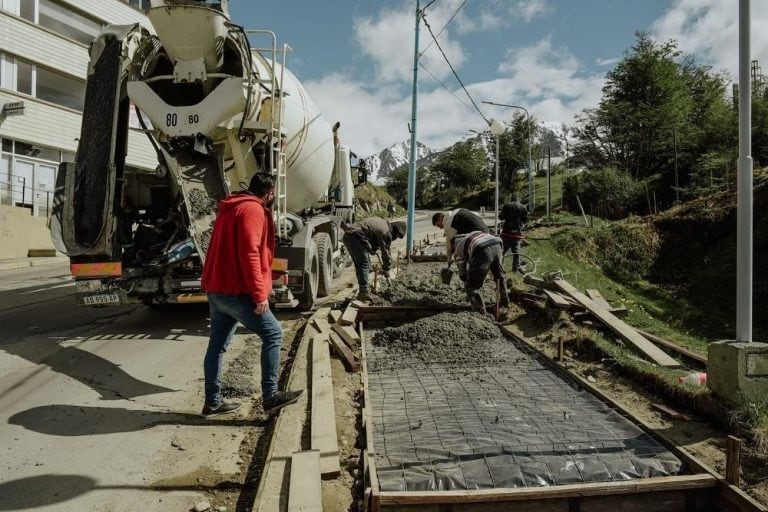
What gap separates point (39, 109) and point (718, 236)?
21131mm

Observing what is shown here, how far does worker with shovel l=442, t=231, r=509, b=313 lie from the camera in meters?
6.88

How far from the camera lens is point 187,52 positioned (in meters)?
5.93

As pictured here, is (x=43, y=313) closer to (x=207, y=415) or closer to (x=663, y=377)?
(x=207, y=415)

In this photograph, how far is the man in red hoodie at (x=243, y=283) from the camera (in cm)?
378

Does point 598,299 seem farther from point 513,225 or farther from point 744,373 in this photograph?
point 513,225

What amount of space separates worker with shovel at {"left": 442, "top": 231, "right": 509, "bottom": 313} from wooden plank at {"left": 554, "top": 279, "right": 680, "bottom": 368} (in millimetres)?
1006

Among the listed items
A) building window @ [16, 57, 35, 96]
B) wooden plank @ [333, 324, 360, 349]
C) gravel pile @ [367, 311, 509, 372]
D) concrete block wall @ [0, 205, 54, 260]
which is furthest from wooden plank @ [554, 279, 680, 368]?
building window @ [16, 57, 35, 96]

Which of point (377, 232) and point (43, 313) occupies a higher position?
point (377, 232)

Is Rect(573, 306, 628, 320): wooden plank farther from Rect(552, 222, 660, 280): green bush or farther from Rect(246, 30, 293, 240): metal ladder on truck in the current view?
Rect(552, 222, 660, 280): green bush

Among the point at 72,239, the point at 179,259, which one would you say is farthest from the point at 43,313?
the point at 179,259

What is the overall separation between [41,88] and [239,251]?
763 inches

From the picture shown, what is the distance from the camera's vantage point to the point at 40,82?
18.4 metres

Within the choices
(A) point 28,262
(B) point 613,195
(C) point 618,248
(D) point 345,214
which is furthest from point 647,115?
(A) point 28,262

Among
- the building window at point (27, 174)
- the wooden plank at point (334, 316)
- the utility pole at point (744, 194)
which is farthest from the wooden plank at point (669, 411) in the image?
the building window at point (27, 174)
